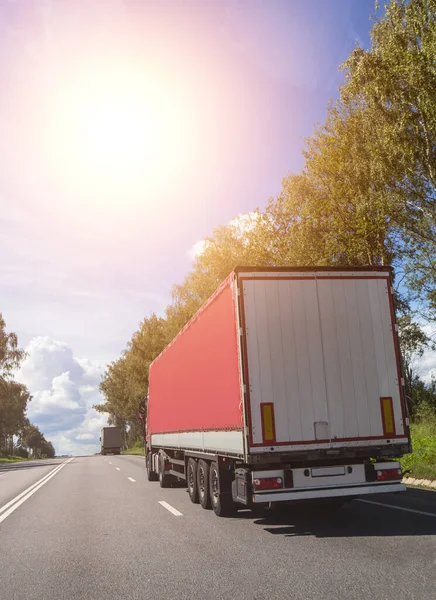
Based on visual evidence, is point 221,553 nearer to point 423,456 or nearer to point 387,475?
point 387,475

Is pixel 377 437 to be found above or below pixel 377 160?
below

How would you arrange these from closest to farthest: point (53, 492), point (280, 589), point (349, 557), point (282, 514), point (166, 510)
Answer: point (280, 589) < point (349, 557) < point (282, 514) < point (166, 510) < point (53, 492)

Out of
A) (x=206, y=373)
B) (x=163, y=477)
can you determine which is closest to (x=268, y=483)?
(x=206, y=373)

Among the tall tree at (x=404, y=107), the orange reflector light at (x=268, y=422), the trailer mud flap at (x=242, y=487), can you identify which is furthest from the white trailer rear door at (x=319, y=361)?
the tall tree at (x=404, y=107)

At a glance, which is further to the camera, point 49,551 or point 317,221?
point 317,221

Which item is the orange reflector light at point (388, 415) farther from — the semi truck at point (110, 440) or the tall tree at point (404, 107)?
the semi truck at point (110, 440)

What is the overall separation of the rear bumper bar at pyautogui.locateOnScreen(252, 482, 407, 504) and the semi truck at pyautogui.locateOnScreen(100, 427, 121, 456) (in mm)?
50744

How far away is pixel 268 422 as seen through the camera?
787 centimetres

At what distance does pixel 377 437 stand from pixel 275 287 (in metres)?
2.61

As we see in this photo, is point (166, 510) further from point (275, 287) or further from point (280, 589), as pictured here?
point (280, 589)

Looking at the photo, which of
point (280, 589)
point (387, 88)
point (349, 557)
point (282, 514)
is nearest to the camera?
point (280, 589)

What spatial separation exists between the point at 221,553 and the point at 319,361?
116 inches

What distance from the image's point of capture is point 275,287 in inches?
328

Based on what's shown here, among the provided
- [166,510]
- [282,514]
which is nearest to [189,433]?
[166,510]
